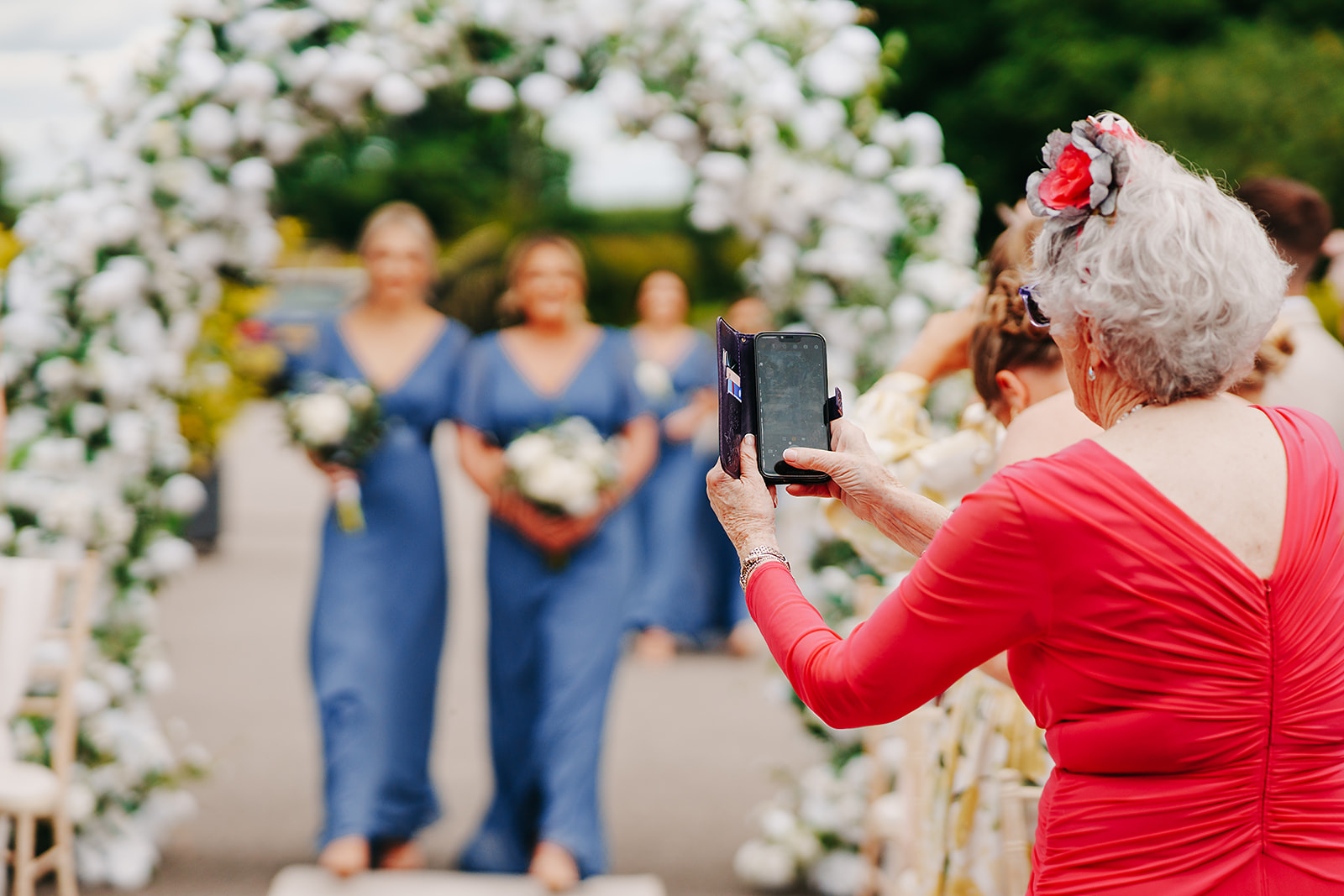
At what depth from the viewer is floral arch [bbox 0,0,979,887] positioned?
14.2 ft

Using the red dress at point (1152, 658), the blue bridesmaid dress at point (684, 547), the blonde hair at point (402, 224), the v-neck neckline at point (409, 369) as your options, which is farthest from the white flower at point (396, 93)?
the blue bridesmaid dress at point (684, 547)

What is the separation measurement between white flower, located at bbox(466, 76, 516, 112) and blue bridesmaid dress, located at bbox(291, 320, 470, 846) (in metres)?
0.76

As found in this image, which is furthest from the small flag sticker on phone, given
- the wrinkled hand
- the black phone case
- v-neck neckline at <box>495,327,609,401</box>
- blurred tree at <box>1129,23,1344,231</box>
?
blurred tree at <box>1129,23,1344,231</box>

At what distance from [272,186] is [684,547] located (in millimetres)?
4089

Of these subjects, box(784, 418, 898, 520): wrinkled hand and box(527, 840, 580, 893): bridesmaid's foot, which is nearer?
box(784, 418, 898, 520): wrinkled hand

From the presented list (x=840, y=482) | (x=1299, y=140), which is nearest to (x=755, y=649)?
(x=840, y=482)

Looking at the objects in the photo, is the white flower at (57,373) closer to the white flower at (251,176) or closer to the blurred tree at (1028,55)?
the white flower at (251,176)

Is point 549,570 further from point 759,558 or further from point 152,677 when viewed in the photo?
point 759,558

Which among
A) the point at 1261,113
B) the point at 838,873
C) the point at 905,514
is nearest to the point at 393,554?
the point at 838,873

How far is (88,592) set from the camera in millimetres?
3879

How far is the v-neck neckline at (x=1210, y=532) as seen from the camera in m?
1.39

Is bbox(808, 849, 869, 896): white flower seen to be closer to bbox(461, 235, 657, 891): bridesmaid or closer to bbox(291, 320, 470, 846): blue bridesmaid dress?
bbox(461, 235, 657, 891): bridesmaid

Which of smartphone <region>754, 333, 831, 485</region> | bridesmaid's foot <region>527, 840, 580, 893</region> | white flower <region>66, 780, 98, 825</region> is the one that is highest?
smartphone <region>754, 333, 831, 485</region>

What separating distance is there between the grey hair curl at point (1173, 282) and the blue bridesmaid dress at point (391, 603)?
3.36 metres
